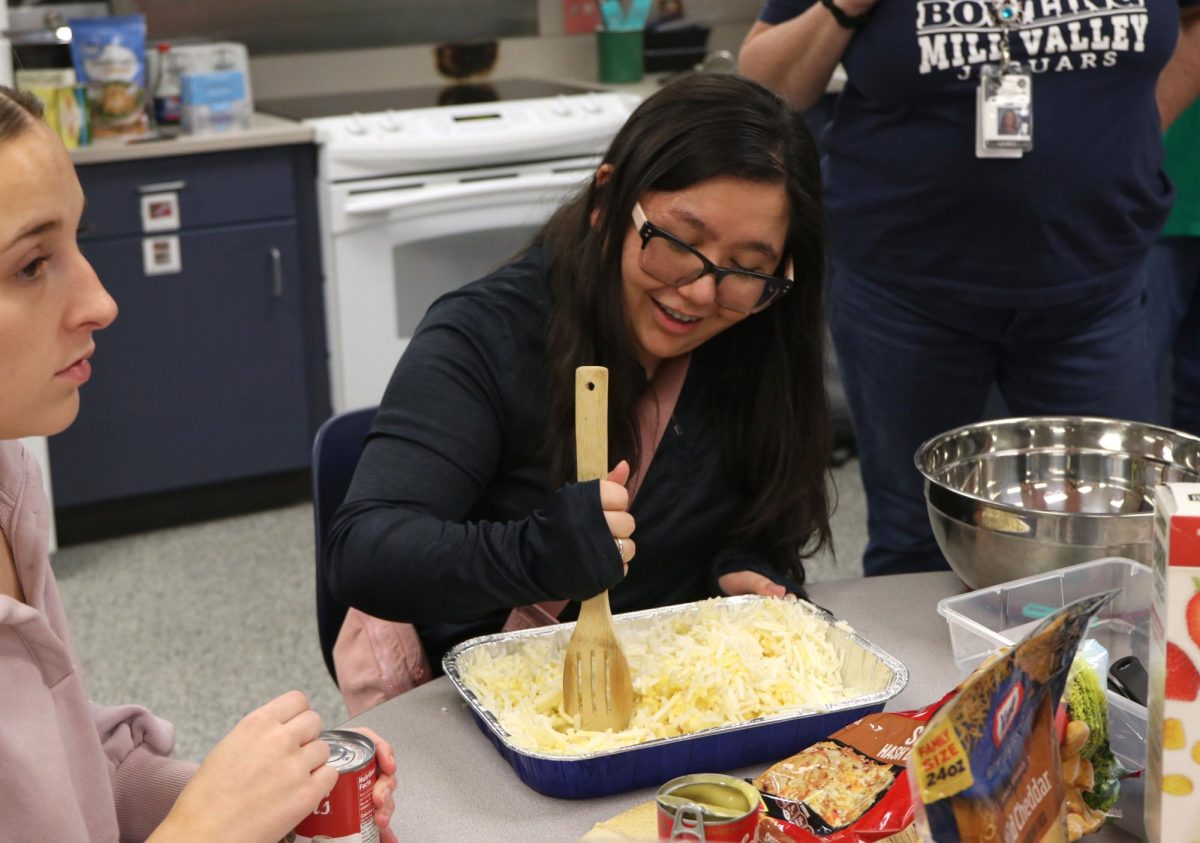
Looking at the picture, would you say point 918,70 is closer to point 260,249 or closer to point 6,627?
point 6,627

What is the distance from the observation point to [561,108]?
3545 mm

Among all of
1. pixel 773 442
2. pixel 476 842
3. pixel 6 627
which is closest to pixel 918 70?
pixel 773 442

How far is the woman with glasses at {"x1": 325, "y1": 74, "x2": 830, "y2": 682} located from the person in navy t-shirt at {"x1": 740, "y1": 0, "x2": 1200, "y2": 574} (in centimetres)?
42

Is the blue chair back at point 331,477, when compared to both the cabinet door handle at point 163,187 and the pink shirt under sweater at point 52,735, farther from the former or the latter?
the cabinet door handle at point 163,187

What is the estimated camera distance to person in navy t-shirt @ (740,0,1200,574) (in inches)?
70.1

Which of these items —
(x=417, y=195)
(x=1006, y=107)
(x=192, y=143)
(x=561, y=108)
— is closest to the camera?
(x=1006, y=107)

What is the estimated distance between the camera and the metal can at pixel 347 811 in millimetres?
892

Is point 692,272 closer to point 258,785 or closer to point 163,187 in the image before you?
point 258,785

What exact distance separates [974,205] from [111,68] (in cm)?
215

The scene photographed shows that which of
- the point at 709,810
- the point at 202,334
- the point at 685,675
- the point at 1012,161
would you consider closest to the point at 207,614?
the point at 202,334

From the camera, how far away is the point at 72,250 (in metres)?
0.90

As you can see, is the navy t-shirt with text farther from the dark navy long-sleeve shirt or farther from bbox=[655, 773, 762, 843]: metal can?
bbox=[655, 773, 762, 843]: metal can

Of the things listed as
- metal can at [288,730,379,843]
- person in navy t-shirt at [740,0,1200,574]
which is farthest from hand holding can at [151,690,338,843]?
person in navy t-shirt at [740,0,1200,574]

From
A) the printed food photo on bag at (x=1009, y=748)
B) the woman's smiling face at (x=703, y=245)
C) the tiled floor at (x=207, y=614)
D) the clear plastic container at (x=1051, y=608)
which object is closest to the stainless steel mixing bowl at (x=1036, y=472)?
the clear plastic container at (x=1051, y=608)
